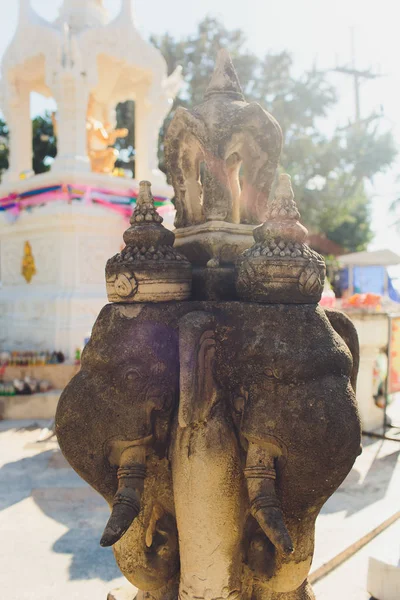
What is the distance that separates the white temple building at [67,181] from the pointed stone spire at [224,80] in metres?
6.82

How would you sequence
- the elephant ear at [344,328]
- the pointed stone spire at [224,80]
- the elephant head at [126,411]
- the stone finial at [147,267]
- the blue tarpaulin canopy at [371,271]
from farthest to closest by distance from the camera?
the blue tarpaulin canopy at [371,271] < the pointed stone spire at [224,80] < the elephant ear at [344,328] < the stone finial at [147,267] < the elephant head at [126,411]

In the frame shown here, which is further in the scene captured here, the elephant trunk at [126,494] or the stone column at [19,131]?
the stone column at [19,131]

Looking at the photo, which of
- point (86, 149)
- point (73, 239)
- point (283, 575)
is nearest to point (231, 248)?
point (283, 575)

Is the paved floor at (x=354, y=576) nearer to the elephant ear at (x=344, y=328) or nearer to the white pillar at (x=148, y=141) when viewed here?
the elephant ear at (x=344, y=328)

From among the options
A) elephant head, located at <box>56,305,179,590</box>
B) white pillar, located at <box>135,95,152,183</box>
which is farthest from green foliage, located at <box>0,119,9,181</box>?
elephant head, located at <box>56,305,179,590</box>

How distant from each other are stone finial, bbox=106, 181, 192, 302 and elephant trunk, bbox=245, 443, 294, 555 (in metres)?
0.71

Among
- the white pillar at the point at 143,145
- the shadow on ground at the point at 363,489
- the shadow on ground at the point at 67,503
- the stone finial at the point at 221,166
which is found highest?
the white pillar at the point at 143,145

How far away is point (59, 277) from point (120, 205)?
1.79 metres

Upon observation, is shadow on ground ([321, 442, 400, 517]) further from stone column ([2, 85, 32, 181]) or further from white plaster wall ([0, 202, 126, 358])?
stone column ([2, 85, 32, 181])

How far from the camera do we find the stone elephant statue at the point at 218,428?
70.5 inches

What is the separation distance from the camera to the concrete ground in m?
3.23

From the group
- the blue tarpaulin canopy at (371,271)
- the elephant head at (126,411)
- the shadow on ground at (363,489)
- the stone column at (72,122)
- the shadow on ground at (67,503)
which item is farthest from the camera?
the blue tarpaulin canopy at (371,271)

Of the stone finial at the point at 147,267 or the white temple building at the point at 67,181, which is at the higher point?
the white temple building at the point at 67,181

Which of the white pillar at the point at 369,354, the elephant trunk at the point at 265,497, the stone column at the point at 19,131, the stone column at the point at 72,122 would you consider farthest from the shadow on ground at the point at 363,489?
the stone column at the point at 19,131
